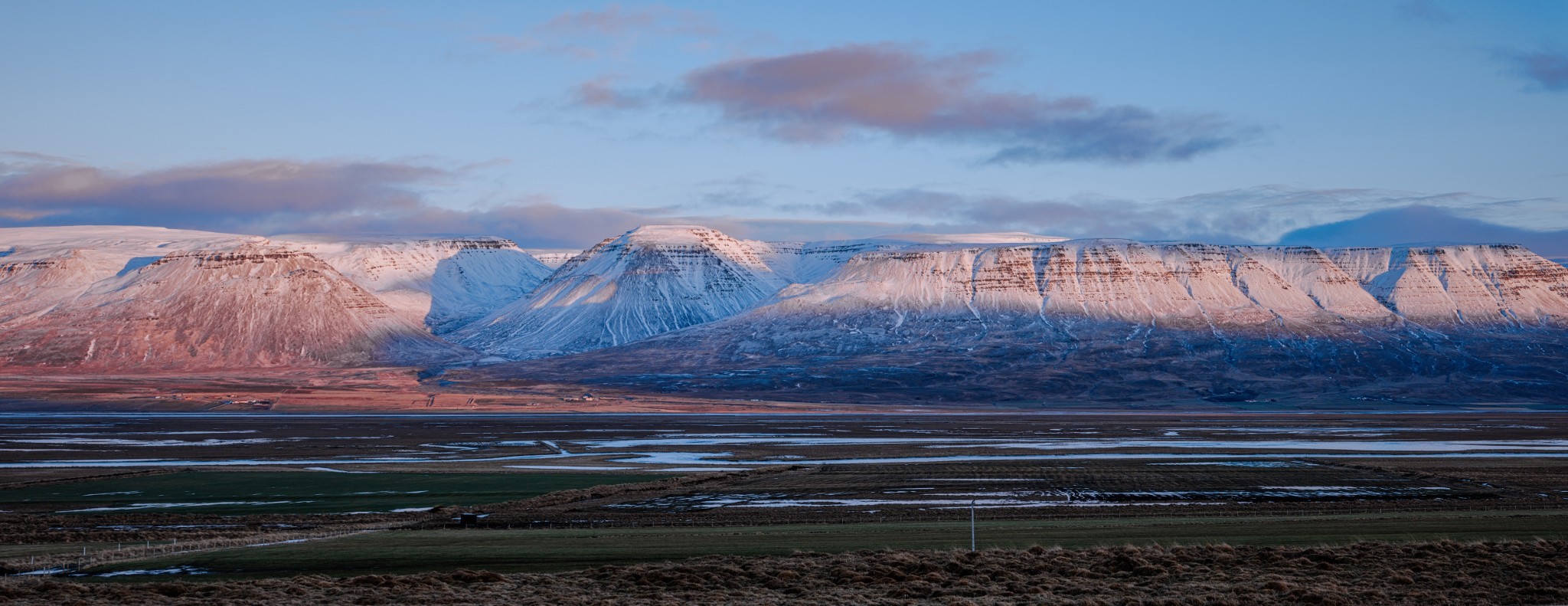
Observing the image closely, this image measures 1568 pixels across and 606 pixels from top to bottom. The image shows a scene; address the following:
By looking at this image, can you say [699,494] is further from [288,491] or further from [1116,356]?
[1116,356]

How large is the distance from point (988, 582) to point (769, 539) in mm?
7476

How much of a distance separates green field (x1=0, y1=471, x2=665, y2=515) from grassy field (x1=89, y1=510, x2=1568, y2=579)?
9861 mm

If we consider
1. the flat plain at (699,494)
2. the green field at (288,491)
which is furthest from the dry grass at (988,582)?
the green field at (288,491)

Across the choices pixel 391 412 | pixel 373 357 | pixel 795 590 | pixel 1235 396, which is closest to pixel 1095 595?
pixel 795 590

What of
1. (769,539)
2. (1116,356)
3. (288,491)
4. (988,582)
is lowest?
(1116,356)

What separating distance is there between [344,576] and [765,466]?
32339mm

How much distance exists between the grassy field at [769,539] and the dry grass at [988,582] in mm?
1866

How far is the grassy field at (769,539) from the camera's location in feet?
88.4

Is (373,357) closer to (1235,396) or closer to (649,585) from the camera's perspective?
(1235,396)

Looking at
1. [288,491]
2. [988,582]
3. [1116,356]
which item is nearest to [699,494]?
[288,491]

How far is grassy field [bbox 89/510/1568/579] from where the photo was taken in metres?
26.9

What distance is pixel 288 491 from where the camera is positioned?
45312 millimetres

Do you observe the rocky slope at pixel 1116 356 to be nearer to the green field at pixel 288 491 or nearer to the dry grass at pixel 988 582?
the green field at pixel 288 491

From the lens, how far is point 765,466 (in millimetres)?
56562
